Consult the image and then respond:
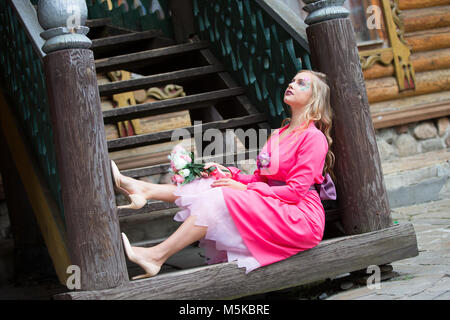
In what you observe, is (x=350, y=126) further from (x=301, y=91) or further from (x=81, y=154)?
(x=81, y=154)

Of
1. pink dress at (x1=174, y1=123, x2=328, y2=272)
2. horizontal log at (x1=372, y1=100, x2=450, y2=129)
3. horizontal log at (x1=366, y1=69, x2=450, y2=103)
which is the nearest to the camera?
pink dress at (x1=174, y1=123, x2=328, y2=272)

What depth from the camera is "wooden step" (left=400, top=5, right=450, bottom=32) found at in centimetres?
823

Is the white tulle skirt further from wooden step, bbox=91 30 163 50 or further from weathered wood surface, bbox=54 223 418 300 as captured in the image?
wooden step, bbox=91 30 163 50

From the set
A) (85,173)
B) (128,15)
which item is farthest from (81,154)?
(128,15)

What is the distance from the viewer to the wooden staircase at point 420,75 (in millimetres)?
7941

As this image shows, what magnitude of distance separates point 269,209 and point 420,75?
5444 millimetres

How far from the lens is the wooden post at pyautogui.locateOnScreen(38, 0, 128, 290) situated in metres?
3.34

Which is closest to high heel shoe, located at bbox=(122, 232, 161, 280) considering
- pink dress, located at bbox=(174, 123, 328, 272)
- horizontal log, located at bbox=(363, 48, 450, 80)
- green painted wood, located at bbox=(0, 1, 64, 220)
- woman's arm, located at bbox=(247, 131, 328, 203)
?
pink dress, located at bbox=(174, 123, 328, 272)

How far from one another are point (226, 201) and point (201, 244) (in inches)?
17.7

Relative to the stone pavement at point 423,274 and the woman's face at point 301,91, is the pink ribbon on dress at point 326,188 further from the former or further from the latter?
the stone pavement at point 423,274

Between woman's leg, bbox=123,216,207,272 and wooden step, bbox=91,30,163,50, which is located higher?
wooden step, bbox=91,30,163,50

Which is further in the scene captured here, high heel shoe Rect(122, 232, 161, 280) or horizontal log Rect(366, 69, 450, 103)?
horizontal log Rect(366, 69, 450, 103)

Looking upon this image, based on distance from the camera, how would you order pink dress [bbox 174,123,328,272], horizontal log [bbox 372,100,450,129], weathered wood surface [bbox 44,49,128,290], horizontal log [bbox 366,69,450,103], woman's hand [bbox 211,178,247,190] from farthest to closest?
horizontal log [bbox 366,69,450,103] → horizontal log [bbox 372,100,450,129] → woman's hand [bbox 211,178,247,190] → pink dress [bbox 174,123,328,272] → weathered wood surface [bbox 44,49,128,290]

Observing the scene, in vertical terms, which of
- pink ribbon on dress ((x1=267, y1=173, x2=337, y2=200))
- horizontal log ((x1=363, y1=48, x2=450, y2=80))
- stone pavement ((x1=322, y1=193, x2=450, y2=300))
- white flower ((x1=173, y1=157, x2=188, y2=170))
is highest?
horizontal log ((x1=363, y1=48, x2=450, y2=80))
